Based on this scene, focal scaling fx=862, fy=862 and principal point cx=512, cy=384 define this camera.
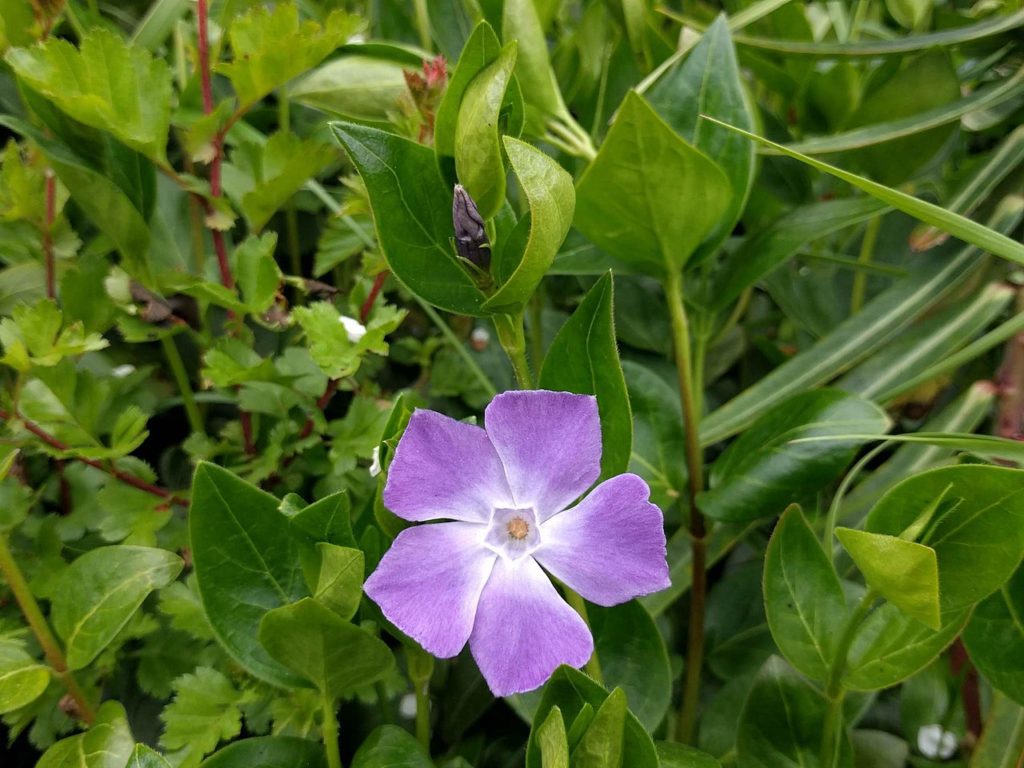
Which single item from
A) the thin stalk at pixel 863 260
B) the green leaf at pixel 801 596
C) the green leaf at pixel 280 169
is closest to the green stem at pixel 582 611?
the green leaf at pixel 801 596

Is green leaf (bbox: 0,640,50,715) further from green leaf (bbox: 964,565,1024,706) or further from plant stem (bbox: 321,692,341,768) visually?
green leaf (bbox: 964,565,1024,706)

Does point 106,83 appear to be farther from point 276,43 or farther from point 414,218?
point 414,218

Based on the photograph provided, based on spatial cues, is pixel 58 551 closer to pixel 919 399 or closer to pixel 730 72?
pixel 730 72

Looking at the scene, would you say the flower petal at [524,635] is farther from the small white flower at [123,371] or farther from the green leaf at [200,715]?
the small white flower at [123,371]

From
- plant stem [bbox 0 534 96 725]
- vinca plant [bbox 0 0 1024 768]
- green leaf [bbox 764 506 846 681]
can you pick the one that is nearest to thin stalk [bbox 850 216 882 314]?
vinca plant [bbox 0 0 1024 768]

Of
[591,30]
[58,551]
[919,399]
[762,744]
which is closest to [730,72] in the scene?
[591,30]

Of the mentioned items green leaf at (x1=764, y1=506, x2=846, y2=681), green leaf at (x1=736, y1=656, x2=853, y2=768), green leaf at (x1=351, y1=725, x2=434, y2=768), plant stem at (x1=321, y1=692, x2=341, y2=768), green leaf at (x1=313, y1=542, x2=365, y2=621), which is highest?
green leaf at (x1=313, y1=542, x2=365, y2=621)
